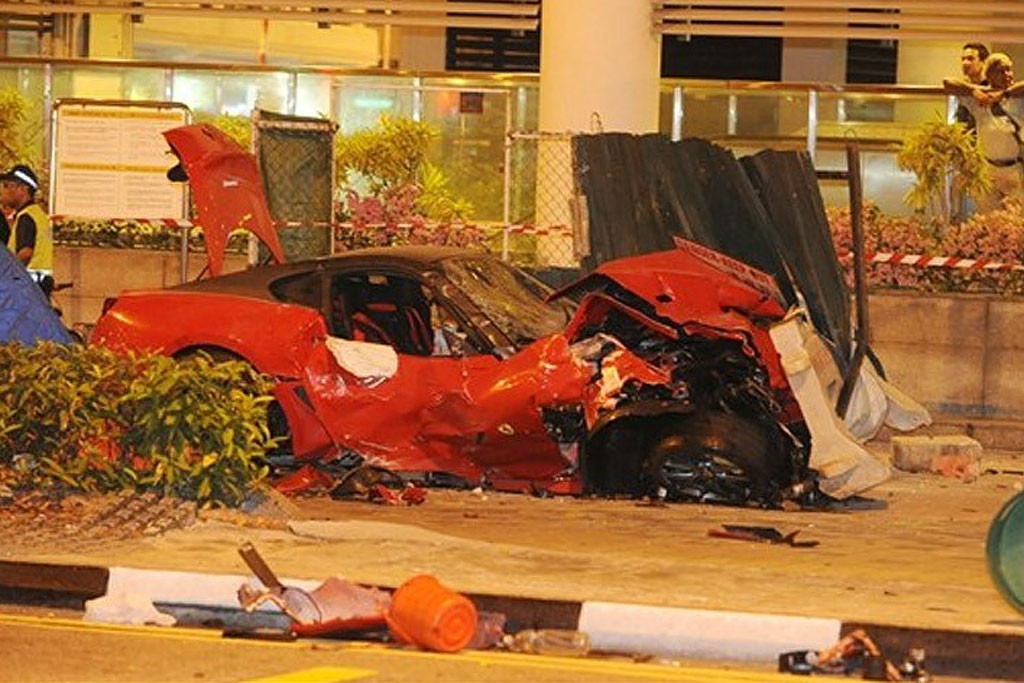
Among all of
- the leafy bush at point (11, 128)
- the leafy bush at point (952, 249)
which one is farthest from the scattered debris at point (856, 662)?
the leafy bush at point (11, 128)

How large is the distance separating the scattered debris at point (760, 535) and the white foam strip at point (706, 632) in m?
2.68

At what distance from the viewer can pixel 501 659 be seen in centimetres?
952

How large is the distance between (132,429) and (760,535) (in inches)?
134

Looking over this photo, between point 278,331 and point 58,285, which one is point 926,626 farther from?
point 58,285

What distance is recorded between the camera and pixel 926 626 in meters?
9.63

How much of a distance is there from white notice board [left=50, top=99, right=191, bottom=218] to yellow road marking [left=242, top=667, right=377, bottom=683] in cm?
1137

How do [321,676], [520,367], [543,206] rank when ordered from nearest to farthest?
[321,676], [520,367], [543,206]

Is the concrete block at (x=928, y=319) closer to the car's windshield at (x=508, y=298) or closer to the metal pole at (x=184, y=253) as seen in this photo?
the car's windshield at (x=508, y=298)

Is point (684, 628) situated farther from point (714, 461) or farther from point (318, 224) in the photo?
point (318, 224)

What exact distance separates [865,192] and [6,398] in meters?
11.8

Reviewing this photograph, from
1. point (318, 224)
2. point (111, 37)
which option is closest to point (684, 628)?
point (318, 224)

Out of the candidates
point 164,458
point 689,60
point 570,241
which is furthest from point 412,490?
point 689,60

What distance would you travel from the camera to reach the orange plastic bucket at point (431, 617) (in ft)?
31.3

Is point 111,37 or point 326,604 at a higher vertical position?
point 111,37
